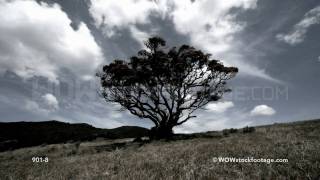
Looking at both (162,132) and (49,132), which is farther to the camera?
(49,132)

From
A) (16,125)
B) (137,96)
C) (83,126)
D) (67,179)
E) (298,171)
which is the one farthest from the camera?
(83,126)

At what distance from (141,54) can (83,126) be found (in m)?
33.4

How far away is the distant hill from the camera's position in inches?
1597

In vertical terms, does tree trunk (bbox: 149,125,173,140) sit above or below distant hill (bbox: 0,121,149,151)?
above

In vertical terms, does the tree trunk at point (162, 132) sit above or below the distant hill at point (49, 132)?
above

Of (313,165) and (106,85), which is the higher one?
(106,85)

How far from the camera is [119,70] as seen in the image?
29297 mm

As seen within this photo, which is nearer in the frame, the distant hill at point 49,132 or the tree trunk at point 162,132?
the tree trunk at point 162,132

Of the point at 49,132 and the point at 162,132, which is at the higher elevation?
the point at 162,132

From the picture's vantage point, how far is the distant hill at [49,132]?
4055 cm

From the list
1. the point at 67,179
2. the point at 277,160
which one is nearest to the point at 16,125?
the point at 67,179

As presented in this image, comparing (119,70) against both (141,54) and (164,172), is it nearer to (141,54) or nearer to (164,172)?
(141,54)

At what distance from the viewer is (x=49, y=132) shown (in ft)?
156

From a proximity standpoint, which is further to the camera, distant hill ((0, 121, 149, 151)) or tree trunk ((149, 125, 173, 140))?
distant hill ((0, 121, 149, 151))
